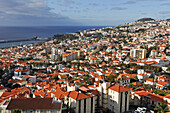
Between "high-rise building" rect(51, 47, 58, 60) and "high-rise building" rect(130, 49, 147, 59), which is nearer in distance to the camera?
"high-rise building" rect(130, 49, 147, 59)

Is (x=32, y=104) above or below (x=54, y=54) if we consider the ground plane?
above

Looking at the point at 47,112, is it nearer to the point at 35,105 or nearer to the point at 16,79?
the point at 35,105

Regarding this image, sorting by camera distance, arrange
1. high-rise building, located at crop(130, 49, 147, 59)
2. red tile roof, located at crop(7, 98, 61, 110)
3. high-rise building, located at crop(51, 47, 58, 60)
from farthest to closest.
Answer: high-rise building, located at crop(51, 47, 58, 60), high-rise building, located at crop(130, 49, 147, 59), red tile roof, located at crop(7, 98, 61, 110)

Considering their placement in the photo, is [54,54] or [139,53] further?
[54,54]

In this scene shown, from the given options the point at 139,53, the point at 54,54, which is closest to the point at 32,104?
the point at 139,53

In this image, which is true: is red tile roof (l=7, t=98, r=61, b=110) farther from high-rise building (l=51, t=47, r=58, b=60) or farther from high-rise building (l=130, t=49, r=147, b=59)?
high-rise building (l=51, t=47, r=58, b=60)

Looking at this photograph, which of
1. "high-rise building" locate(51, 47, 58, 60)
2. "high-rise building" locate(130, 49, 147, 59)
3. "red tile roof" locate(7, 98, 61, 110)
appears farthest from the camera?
"high-rise building" locate(51, 47, 58, 60)

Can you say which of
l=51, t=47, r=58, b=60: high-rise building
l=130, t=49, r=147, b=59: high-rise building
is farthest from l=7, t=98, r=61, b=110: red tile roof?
l=51, t=47, r=58, b=60: high-rise building

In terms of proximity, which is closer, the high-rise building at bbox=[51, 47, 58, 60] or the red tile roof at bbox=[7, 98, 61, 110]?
the red tile roof at bbox=[7, 98, 61, 110]

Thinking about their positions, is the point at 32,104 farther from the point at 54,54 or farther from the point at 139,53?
the point at 54,54

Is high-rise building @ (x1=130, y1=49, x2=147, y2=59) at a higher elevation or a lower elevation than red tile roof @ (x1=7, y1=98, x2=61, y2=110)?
lower

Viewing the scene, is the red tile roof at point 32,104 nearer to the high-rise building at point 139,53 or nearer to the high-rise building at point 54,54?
the high-rise building at point 139,53

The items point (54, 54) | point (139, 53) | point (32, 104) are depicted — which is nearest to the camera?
point (32, 104)

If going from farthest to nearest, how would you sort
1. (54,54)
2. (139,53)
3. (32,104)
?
(54,54)
(139,53)
(32,104)
